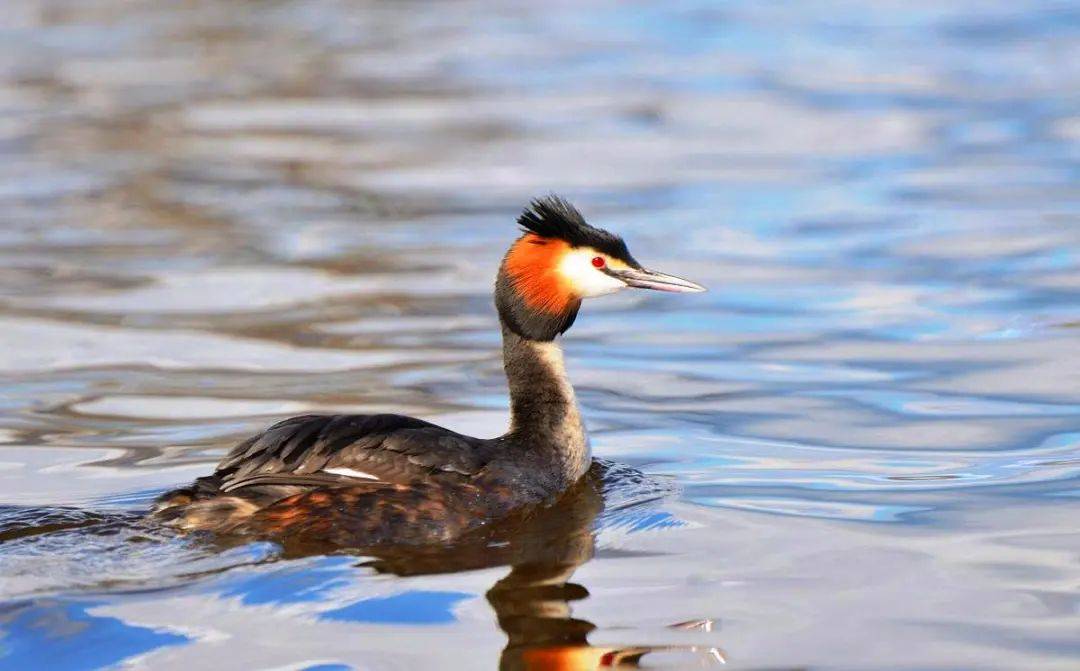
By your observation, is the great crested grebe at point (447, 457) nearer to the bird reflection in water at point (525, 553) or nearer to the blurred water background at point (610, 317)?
the bird reflection in water at point (525, 553)

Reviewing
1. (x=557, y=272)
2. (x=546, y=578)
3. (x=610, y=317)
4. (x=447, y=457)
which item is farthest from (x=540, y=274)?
(x=610, y=317)

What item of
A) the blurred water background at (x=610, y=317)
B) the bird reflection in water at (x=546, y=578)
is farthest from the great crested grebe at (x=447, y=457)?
the blurred water background at (x=610, y=317)

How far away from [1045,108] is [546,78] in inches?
209

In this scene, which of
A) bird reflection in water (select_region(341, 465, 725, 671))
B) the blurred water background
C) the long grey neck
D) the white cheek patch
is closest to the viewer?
bird reflection in water (select_region(341, 465, 725, 671))

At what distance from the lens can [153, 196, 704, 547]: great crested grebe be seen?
21.8 feet

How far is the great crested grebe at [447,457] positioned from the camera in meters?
6.66

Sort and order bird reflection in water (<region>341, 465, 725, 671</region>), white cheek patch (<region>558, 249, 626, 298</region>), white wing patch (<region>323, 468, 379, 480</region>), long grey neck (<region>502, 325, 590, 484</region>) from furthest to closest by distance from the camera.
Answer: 1. white cheek patch (<region>558, 249, 626, 298</region>)
2. long grey neck (<region>502, 325, 590, 484</region>)
3. white wing patch (<region>323, 468, 379, 480</region>)
4. bird reflection in water (<region>341, 465, 725, 671</region>)

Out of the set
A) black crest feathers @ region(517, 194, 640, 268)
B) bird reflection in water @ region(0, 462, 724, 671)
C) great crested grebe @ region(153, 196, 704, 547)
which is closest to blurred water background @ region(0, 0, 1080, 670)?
bird reflection in water @ region(0, 462, 724, 671)

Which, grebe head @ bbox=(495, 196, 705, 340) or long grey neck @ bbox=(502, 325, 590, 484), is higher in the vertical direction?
grebe head @ bbox=(495, 196, 705, 340)

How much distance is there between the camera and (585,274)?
25.0 ft

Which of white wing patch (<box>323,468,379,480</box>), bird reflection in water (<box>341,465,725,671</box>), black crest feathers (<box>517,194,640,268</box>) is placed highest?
black crest feathers (<box>517,194,640,268</box>)

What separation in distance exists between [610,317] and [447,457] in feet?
12.6

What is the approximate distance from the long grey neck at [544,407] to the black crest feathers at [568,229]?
0.46 meters

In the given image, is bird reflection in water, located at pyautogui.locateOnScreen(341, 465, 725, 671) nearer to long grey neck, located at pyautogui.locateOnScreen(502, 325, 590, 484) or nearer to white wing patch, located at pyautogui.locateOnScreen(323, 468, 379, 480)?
long grey neck, located at pyautogui.locateOnScreen(502, 325, 590, 484)
